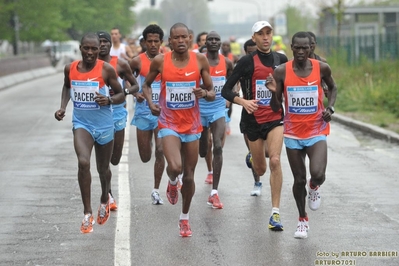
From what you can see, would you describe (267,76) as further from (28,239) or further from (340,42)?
(340,42)

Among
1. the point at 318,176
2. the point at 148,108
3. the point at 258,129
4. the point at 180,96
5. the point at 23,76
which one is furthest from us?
the point at 23,76

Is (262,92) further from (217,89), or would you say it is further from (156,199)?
(217,89)

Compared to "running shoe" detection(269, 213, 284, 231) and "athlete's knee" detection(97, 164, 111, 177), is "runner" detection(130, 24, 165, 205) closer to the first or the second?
"athlete's knee" detection(97, 164, 111, 177)

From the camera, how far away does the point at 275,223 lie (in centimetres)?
912

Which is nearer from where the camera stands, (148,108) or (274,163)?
(274,163)

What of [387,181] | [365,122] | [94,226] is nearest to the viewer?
[94,226]

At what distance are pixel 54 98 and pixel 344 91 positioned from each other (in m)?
9.70

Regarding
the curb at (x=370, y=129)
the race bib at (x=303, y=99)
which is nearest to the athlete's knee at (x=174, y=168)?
the race bib at (x=303, y=99)

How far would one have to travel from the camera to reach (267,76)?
9.71m

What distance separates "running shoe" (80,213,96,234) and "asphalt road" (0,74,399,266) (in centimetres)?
9

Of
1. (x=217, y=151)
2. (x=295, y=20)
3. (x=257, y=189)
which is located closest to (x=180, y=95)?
(x=217, y=151)

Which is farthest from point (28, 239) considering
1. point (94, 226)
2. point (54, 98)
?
point (54, 98)

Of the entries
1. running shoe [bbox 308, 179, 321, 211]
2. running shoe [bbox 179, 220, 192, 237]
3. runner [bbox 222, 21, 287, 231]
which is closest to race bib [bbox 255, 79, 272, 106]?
runner [bbox 222, 21, 287, 231]

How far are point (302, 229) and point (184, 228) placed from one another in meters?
1.09
